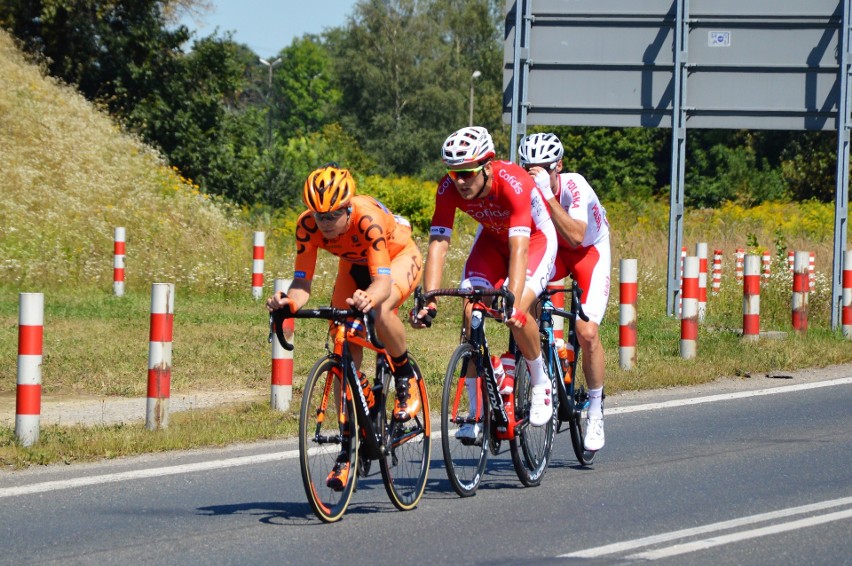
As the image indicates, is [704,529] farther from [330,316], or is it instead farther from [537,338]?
[330,316]

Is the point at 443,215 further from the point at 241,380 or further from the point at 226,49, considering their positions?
the point at 226,49

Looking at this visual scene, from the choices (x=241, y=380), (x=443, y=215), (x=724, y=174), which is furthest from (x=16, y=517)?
(x=724, y=174)

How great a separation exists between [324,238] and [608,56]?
1167cm

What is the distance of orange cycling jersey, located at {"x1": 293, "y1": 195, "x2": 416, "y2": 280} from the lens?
6742 mm

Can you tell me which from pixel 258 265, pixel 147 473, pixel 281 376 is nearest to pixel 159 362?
pixel 281 376

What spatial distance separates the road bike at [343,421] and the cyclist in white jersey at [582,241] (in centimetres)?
167

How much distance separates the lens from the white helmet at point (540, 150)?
26.1 feet

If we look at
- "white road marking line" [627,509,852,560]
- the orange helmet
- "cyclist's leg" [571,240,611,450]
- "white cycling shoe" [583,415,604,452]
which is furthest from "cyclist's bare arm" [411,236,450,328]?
"white road marking line" [627,509,852,560]

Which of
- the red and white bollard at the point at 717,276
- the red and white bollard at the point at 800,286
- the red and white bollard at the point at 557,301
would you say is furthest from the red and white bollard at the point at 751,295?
the red and white bollard at the point at 717,276

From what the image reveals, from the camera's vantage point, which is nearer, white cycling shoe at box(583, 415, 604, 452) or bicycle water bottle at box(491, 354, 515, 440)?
bicycle water bottle at box(491, 354, 515, 440)

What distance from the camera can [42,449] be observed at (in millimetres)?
8609

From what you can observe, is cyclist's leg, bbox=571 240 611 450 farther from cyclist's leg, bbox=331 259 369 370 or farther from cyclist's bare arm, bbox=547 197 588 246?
cyclist's leg, bbox=331 259 369 370

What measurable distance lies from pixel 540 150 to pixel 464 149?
38.5 inches

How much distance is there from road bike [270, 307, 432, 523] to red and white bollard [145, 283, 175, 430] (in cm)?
282
